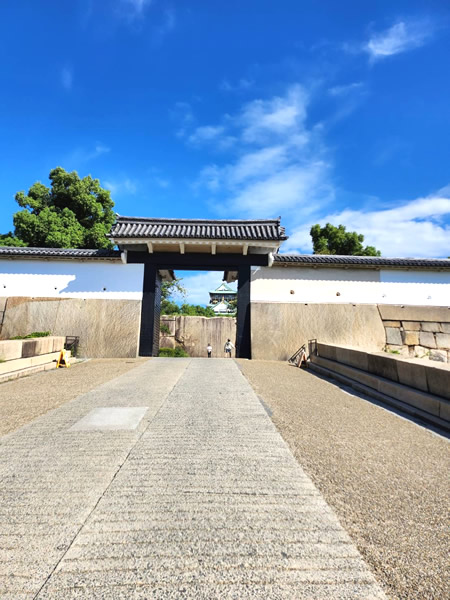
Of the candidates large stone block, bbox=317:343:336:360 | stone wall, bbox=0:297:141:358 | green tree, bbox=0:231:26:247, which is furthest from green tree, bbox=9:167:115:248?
large stone block, bbox=317:343:336:360

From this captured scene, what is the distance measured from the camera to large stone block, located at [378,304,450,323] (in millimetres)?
10633

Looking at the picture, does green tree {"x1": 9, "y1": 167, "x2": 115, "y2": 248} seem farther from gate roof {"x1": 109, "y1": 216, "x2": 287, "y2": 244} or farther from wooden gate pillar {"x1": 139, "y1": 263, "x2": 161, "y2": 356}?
wooden gate pillar {"x1": 139, "y1": 263, "x2": 161, "y2": 356}

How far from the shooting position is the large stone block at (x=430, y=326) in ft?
34.7

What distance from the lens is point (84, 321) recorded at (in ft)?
34.1

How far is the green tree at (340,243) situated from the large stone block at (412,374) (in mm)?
17005

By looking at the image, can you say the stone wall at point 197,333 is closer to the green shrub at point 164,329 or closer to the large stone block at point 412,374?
the green shrub at point 164,329

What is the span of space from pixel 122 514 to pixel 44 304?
34.9 feet

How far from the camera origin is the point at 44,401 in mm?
4270

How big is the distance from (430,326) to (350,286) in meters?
3.13

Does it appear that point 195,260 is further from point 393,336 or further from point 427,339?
point 427,339

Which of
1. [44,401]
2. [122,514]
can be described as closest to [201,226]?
[44,401]

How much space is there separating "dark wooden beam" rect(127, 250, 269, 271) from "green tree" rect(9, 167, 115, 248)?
599cm

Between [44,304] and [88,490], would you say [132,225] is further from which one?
[88,490]

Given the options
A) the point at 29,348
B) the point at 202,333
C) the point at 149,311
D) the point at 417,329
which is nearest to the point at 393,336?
the point at 417,329
